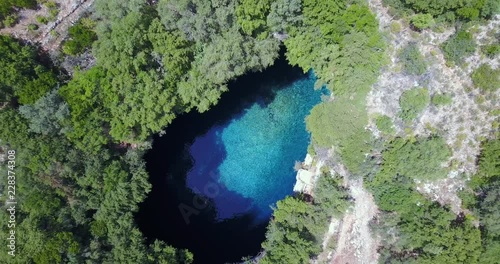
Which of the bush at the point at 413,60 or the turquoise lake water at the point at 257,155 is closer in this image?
the bush at the point at 413,60

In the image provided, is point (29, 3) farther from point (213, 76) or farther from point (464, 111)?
point (464, 111)

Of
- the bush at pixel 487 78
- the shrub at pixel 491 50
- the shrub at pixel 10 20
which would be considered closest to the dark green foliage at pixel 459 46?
the shrub at pixel 491 50

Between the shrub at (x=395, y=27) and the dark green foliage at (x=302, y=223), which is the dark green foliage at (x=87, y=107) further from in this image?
the shrub at (x=395, y=27)

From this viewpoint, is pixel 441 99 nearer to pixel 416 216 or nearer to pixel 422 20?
pixel 422 20

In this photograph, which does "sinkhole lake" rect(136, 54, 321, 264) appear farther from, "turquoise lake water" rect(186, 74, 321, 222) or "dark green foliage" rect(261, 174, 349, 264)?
"dark green foliage" rect(261, 174, 349, 264)

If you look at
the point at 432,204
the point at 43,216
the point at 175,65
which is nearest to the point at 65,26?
the point at 175,65
